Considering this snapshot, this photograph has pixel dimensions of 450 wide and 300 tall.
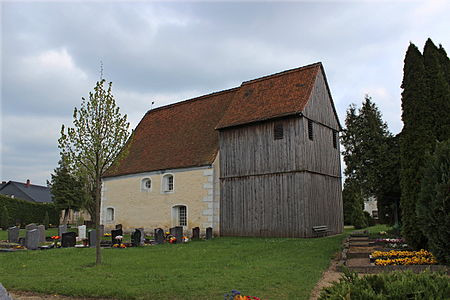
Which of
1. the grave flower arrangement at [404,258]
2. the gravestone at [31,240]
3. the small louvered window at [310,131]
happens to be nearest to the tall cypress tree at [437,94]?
the grave flower arrangement at [404,258]

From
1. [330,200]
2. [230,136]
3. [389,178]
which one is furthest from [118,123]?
[389,178]

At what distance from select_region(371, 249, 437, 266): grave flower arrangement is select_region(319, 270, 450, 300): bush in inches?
220

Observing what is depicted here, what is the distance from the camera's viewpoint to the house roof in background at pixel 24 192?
52094 millimetres

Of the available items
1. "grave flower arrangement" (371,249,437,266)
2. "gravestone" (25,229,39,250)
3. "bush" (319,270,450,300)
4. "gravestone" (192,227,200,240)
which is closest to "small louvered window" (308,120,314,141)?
"gravestone" (192,227,200,240)

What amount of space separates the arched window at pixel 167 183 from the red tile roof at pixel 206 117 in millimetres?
761

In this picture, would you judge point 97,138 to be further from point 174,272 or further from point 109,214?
point 109,214

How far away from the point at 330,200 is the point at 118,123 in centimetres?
1282

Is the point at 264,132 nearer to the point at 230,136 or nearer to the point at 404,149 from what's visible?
the point at 230,136

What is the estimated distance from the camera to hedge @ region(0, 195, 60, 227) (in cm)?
3186

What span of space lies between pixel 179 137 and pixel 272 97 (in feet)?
21.9

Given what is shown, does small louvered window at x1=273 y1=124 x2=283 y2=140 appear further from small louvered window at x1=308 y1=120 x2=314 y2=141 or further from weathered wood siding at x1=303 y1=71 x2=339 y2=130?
small louvered window at x1=308 y1=120 x2=314 y2=141

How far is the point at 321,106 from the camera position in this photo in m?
19.7

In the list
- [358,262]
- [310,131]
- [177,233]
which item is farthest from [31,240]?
[310,131]

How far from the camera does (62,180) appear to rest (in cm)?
3678
